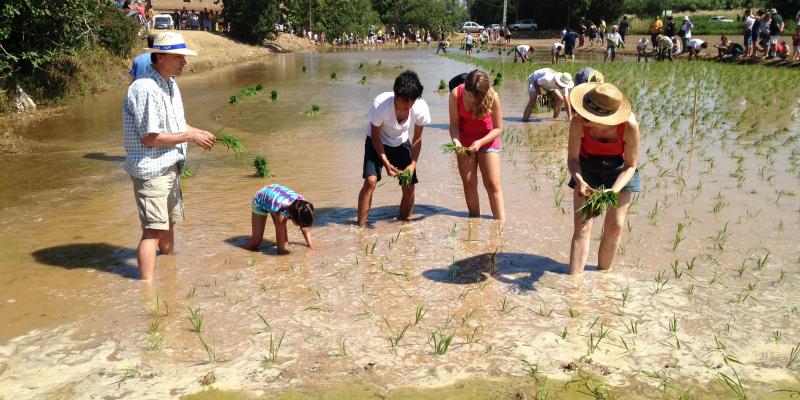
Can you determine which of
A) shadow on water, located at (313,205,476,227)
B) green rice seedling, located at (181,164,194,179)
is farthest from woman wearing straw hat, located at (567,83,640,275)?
green rice seedling, located at (181,164,194,179)

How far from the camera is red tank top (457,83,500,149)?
6.51 meters

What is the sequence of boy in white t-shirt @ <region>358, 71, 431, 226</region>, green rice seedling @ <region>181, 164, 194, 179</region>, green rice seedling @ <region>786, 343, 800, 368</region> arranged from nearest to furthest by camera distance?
green rice seedling @ <region>786, 343, 800, 368</region>
boy in white t-shirt @ <region>358, 71, 431, 226</region>
green rice seedling @ <region>181, 164, 194, 179</region>

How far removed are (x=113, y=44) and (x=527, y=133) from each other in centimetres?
1546

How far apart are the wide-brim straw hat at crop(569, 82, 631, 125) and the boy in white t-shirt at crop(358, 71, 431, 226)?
5.31ft

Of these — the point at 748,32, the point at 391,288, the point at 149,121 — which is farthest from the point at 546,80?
the point at 748,32

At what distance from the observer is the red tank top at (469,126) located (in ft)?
21.3

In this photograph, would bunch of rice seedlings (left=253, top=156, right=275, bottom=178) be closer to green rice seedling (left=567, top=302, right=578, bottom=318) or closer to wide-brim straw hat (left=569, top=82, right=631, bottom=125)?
wide-brim straw hat (left=569, top=82, right=631, bottom=125)

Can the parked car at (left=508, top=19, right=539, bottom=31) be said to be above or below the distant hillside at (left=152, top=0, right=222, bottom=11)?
below

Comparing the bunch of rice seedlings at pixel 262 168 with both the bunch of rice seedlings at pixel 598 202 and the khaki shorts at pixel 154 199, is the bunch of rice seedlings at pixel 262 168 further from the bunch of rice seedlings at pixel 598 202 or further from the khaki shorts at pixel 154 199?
the bunch of rice seedlings at pixel 598 202

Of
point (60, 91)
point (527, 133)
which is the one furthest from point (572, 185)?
point (60, 91)

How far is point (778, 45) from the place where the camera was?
24.7 metres

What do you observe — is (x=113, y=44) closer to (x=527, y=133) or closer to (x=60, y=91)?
(x=60, y=91)

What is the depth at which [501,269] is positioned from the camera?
570cm

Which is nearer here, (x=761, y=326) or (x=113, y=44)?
(x=761, y=326)
